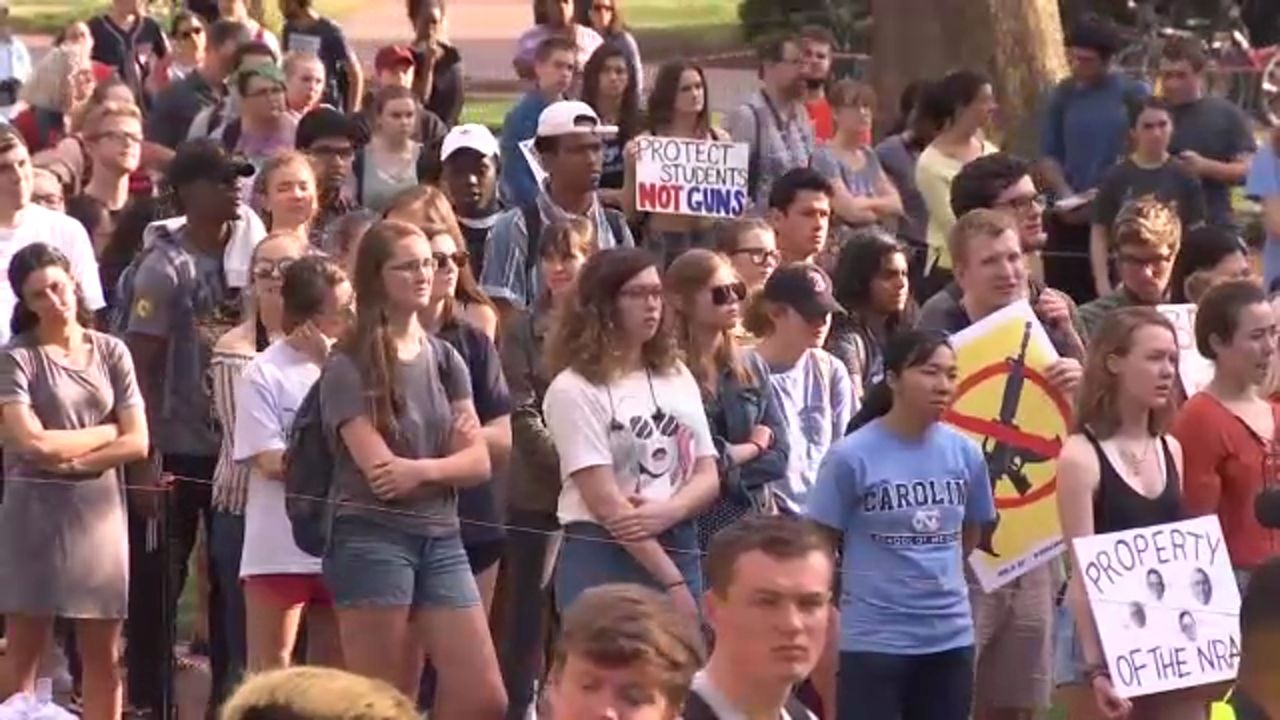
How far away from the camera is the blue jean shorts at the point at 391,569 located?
8.45 metres

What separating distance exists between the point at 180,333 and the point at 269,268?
0.57 meters

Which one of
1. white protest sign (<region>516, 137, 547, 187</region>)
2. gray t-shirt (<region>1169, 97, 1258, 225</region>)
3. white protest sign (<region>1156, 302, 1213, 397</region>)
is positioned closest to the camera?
white protest sign (<region>1156, 302, 1213, 397</region>)

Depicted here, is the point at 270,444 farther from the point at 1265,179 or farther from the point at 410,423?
the point at 1265,179

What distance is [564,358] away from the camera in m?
8.63

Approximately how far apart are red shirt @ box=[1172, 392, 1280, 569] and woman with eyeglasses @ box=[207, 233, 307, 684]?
283 cm

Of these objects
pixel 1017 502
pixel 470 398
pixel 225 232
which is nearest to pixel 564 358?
pixel 470 398

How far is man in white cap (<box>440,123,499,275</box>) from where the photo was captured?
11.7m

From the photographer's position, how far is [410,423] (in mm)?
8586

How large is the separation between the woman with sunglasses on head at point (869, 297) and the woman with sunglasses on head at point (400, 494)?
5.95 ft

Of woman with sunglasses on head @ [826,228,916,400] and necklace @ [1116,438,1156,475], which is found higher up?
woman with sunglasses on head @ [826,228,916,400]

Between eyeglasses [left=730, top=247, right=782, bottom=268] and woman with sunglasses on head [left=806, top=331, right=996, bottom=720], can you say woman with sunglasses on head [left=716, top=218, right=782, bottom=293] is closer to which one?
eyeglasses [left=730, top=247, right=782, bottom=268]

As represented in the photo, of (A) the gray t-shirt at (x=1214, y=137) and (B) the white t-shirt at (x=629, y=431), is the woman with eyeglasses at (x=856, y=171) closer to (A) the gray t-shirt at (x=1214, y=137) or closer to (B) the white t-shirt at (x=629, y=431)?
(A) the gray t-shirt at (x=1214, y=137)

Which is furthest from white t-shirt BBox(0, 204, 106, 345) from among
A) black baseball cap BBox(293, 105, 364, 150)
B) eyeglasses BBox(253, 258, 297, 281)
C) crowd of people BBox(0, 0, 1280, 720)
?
black baseball cap BBox(293, 105, 364, 150)

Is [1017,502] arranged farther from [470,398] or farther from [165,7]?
[165,7]
